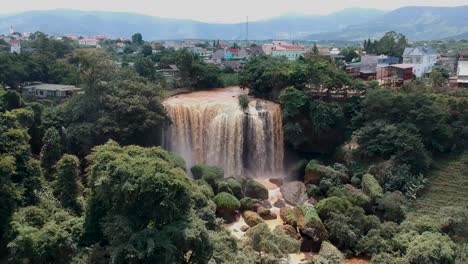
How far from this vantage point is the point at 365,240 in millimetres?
18094

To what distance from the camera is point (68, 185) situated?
18.1 meters

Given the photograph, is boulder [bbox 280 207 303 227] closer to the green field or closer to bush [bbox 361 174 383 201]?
bush [bbox 361 174 383 201]

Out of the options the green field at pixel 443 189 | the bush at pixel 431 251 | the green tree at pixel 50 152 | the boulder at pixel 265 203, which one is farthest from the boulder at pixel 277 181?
the green tree at pixel 50 152

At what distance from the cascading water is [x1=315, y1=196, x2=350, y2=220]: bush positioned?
7.09m

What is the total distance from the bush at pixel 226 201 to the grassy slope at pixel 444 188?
7533 mm

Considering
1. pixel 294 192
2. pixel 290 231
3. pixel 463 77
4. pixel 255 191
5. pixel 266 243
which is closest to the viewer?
pixel 266 243

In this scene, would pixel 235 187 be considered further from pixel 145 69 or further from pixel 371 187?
pixel 145 69

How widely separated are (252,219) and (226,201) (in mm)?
1443

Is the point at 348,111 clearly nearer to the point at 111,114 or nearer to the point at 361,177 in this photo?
the point at 361,177

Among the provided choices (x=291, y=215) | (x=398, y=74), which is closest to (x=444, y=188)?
(x=291, y=215)

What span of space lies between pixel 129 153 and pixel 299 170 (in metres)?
11.9

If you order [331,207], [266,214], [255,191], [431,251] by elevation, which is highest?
[331,207]

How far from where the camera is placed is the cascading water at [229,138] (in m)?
26.4

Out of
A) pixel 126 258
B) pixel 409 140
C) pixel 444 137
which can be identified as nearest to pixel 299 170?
pixel 409 140
